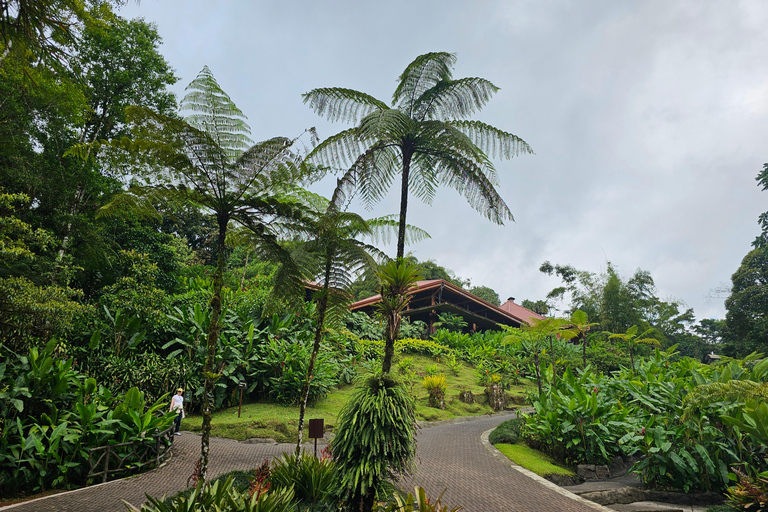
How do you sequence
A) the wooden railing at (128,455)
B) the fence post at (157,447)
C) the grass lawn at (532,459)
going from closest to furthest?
the wooden railing at (128,455) < the fence post at (157,447) < the grass lawn at (532,459)

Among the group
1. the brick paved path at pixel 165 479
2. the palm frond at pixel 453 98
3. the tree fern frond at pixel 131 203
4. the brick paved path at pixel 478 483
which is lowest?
the brick paved path at pixel 165 479

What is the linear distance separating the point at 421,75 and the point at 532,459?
318 inches

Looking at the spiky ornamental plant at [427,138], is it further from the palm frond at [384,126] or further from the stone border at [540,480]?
the stone border at [540,480]

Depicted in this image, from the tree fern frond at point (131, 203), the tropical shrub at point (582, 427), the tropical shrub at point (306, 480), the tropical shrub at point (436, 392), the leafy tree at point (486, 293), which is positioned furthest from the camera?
the leafy tree at point (486, 293)

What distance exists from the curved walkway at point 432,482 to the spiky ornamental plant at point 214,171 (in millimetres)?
2236

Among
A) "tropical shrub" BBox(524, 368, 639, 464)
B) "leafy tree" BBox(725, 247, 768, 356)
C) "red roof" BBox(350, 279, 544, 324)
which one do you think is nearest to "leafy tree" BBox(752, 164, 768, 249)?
"leafy tree" BBox(725, 247, 768, 356)

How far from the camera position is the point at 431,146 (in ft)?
25.7

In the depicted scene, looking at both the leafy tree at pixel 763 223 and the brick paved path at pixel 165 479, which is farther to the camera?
the leafy tree at pixel 763 223

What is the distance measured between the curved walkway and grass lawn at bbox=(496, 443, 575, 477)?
1.01ft

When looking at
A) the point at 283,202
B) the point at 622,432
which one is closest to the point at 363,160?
the point at 283,202

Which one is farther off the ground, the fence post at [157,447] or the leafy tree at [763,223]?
the leafy tree at [763,223]

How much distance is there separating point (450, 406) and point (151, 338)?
9.27m

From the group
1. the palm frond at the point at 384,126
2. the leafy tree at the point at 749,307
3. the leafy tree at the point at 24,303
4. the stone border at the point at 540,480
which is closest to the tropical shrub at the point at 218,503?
the stone border at the point at 540,480

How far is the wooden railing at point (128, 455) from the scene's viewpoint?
605 cm
